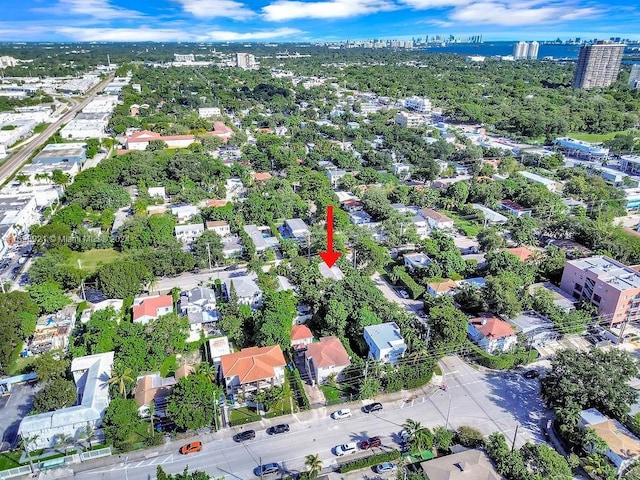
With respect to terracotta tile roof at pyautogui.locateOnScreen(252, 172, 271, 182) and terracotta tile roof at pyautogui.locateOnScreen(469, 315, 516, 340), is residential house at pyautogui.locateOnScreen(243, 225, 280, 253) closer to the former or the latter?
terracotta tile roof at pyautogui.locateOnScreen(252, 172, 271, 182)

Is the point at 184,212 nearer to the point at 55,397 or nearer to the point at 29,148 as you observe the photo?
the point at 55,397

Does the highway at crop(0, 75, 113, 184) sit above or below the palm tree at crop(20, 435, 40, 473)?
above

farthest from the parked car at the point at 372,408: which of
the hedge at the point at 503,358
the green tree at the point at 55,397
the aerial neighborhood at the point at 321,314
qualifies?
the green tree at the point at 55,397

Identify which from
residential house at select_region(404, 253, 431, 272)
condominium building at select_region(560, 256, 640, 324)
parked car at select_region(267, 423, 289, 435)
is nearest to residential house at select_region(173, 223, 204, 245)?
residential house at select_region(404, 253, 431, 272)

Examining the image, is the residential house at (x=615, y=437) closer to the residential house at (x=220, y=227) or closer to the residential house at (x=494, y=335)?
the residential house at (x=494, y=335)

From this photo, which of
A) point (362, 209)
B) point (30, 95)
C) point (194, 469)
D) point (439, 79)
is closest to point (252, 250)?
point (362, 209)

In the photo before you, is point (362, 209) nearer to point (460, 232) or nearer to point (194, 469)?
point (460, 232)
